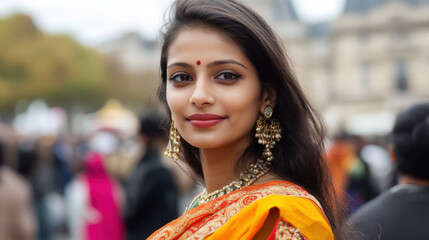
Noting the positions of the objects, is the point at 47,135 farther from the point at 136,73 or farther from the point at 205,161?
the point at 136,73

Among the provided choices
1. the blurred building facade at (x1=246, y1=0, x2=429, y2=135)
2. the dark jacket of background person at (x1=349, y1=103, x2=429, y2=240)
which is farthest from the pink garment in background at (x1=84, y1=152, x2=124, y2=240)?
the blurred building facade at (x1=246, y1=0, x2=429, y2=135)

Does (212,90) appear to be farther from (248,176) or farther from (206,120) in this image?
(248,176)

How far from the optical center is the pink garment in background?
6.11 metres

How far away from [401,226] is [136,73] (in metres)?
48.6

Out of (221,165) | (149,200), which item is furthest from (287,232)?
(149,200)

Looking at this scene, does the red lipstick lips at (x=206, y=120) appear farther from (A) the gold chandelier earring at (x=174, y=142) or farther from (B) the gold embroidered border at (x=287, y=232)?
(B) the gold embroidered border at (x=287, y=232)

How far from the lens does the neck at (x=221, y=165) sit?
2.14 metres

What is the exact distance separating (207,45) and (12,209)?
11.9ft

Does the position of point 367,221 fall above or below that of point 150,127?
below

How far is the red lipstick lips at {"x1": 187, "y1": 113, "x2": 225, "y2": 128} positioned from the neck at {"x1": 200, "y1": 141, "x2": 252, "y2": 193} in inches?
7.0

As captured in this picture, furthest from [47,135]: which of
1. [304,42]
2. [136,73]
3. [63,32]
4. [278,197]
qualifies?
[304,42]

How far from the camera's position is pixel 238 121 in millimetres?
2010

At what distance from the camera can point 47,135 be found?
12633 millimetres

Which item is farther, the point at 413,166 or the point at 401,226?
the point at 413,166
